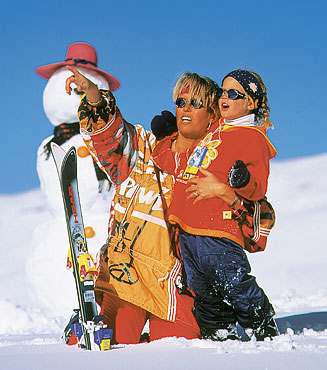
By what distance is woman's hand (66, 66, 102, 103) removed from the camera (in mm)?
2443

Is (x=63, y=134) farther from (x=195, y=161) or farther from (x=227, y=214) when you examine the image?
(x=227, y=214)

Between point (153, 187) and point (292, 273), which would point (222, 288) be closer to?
point (153, 187)

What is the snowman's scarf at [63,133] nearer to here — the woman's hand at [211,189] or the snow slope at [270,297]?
the snow slope at [270,297]

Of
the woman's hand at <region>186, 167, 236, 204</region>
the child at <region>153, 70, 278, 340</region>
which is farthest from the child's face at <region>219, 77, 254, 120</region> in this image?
the woman's hand at <region>186, 167, 236, 204</region>

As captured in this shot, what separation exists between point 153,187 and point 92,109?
47cm

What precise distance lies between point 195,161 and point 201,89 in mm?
352

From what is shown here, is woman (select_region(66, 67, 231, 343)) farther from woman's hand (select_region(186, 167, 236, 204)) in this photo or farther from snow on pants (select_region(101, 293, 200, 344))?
woman's hand (select_region(186, 167, 236, 204))

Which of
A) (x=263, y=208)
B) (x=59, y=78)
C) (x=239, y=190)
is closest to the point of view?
(x=239, y=190)

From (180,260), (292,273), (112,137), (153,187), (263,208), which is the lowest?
(292,273)

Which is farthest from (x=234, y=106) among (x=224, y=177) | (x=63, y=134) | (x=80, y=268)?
(x=63, y=134)

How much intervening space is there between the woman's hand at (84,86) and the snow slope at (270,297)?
106 cm

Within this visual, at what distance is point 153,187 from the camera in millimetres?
2734

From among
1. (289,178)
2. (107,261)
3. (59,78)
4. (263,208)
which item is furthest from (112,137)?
(289,178)

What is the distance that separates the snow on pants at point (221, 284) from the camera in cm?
240
